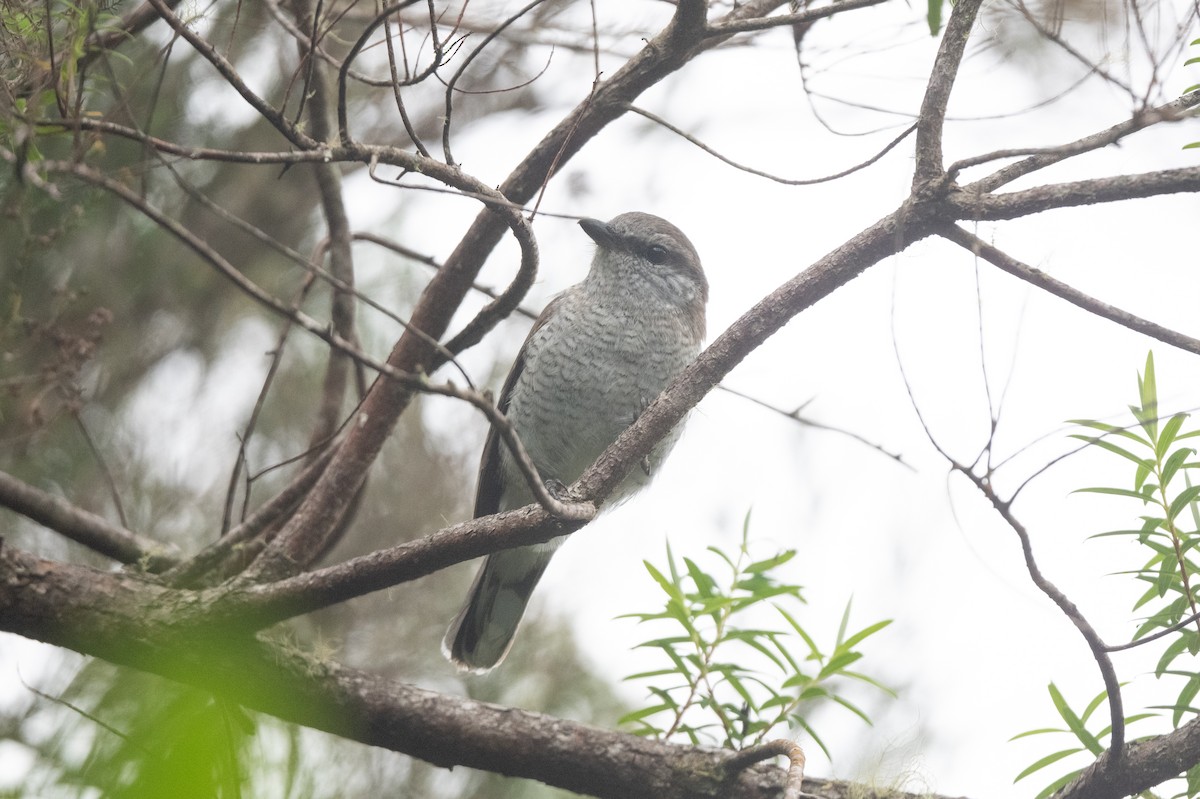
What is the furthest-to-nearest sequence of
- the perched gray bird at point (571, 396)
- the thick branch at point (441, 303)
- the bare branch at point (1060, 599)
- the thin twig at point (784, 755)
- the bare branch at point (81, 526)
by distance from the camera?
the perched gray bird at point (571, 396)
the thick branch at point (441, 303)
the bare branch at point (81, 526)
the thin twig at point (784, 755)
the bare branch at point (1060, 599)

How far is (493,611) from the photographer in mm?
4688

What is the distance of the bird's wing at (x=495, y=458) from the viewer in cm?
464

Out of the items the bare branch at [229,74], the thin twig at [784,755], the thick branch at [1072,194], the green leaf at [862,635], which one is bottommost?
the thin twig at [784,755]

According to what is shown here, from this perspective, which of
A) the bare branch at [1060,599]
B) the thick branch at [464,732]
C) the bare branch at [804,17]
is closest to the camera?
the bare branch at [1060,599]

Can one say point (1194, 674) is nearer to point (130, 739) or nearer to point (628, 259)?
point (130, 739)

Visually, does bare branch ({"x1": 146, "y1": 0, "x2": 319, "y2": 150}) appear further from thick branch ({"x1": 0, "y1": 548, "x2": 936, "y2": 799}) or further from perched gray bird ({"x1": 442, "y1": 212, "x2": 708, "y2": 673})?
perched gray bird ({"x1": 442, "y1": 212, "x2": 708, "y2": 673})

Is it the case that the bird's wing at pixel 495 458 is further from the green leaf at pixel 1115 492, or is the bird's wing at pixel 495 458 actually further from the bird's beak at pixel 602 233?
the green leaf at pixel 1115 492

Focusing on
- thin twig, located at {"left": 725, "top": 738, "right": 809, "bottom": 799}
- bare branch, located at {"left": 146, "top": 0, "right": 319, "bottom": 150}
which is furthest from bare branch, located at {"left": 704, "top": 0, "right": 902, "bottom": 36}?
thin twig, located at {"left": 725, "top": 738, "right": 809, "bottom": 799}

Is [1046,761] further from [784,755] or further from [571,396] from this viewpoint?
[571,396]

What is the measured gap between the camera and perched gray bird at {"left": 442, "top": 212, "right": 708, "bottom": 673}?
15.1 ft

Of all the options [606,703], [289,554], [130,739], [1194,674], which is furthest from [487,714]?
[130,739]

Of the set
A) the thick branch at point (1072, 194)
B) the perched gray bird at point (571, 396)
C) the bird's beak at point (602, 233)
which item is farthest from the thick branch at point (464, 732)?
the bird's beak at point (602, 233)

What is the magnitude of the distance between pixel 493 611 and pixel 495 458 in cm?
69

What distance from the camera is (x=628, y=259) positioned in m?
5.01
